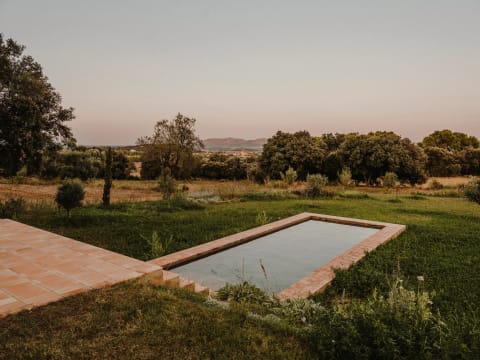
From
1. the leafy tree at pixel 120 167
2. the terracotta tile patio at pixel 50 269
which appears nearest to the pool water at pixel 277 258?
the terracotta tile patio at pixel 50 269

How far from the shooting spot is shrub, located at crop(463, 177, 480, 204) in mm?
8461

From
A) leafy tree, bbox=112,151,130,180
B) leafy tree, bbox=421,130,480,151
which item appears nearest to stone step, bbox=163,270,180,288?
leafy tree, bbox=112,151,130,180

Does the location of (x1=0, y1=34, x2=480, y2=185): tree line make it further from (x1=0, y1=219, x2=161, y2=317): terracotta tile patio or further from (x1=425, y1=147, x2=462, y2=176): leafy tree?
(x1=0, y1=219, x2=161, y2=317): terracotta tile patio

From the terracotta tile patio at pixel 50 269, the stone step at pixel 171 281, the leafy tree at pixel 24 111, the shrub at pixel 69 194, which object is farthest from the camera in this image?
the leafy tree at pixel 24 111

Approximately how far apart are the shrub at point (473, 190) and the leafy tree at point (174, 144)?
53.5ft

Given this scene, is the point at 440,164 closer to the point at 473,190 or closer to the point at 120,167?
the point at 473,190

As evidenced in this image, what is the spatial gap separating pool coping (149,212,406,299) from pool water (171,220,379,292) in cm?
13

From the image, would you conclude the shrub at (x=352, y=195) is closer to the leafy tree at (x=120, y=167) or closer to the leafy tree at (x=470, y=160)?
the leafy tree at (x=470, y=160)

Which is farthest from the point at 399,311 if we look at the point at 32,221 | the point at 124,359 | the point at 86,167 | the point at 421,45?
the point at 86,167

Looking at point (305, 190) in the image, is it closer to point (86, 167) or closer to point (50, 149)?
point (50, 149)

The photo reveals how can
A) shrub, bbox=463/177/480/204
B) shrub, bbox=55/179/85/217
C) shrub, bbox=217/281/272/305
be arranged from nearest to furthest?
shrub, bbox=217/281/272/305 < shrub, bbox=55/179/85/217 < shrub, bbox=463/177/480/204

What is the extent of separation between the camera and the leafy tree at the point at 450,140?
115ft

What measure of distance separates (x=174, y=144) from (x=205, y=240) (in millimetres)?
15046

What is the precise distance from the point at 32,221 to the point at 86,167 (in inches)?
701
